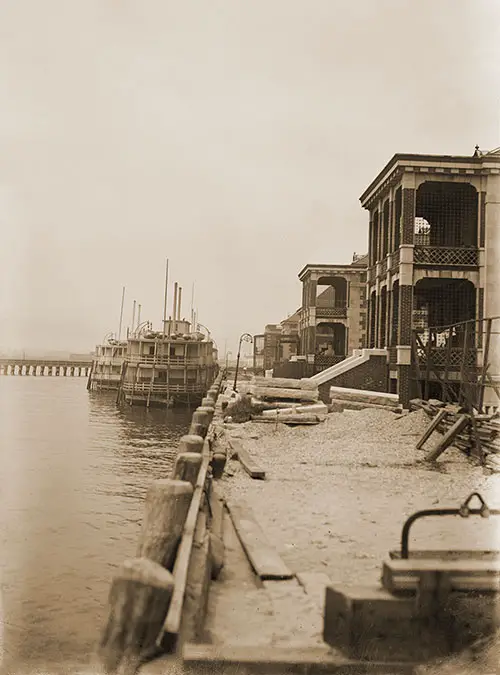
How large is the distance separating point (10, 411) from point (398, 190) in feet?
136

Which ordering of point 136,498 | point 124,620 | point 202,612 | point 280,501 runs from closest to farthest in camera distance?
point 124,620 → point 202,612 → point 280,501 → point 136,498

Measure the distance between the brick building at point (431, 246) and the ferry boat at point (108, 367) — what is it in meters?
52.7

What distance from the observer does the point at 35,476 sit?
24000 mm

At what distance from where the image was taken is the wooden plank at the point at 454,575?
14.6 feet

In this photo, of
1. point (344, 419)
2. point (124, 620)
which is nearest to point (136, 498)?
point (344, 419)

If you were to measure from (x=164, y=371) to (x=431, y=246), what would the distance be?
35.4m

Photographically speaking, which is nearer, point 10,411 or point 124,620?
point 124,620

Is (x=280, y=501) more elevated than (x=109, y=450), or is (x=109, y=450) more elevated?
(x=280, y=501)

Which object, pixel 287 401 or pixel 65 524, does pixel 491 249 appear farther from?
pixel 65 524

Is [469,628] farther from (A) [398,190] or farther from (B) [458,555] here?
(A) [398,190]

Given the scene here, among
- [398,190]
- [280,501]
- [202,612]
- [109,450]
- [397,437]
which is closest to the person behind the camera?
[202,612]

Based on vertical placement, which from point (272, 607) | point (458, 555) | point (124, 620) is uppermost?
point (458, 555)

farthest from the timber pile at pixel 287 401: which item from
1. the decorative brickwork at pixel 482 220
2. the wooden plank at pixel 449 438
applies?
the decorative brickwork at pixel 482 220

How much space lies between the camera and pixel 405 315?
25.0 metres
